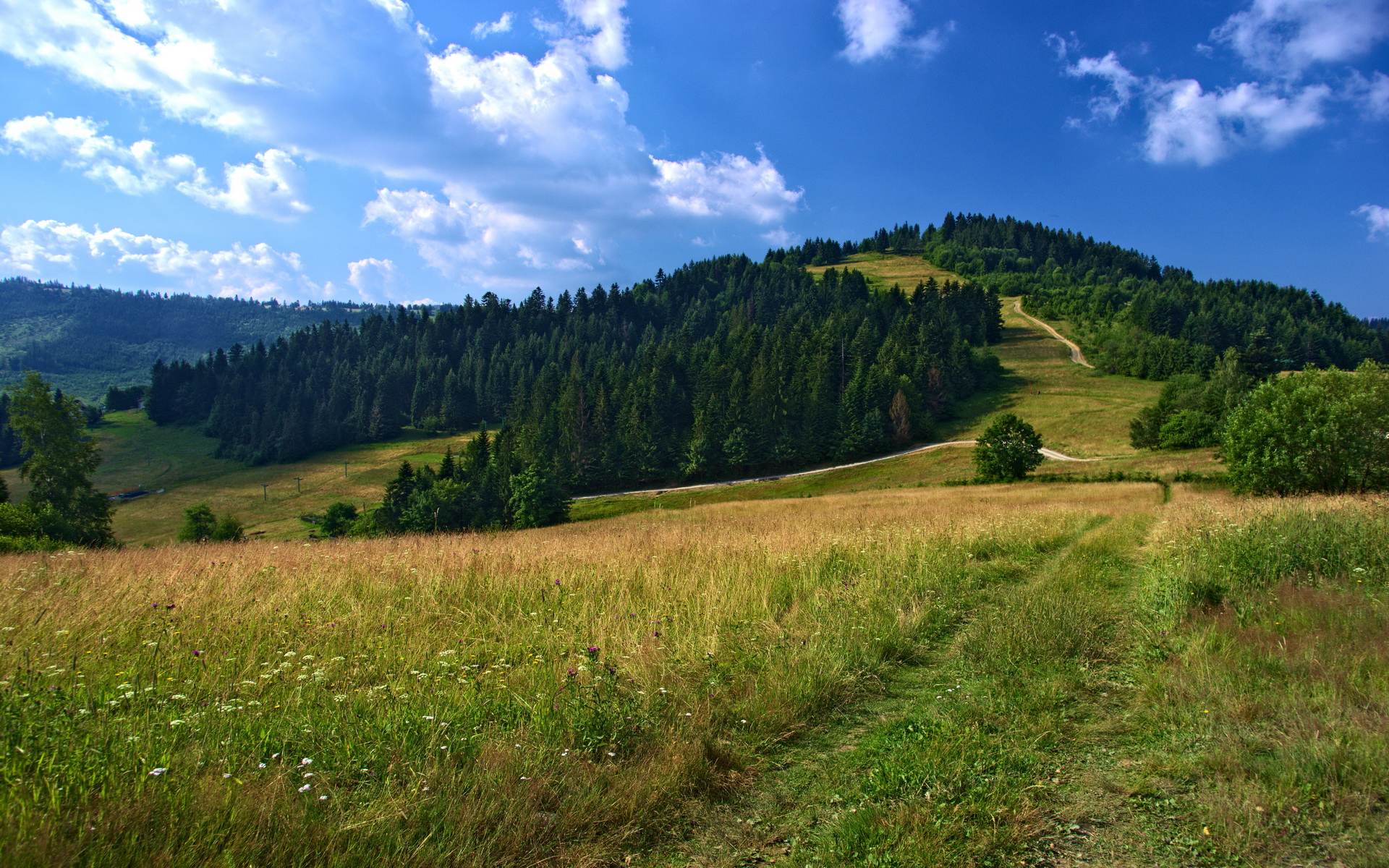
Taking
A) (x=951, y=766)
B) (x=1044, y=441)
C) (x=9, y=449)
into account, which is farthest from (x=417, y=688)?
(x=9, y=449)

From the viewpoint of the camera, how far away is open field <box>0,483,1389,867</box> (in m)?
3.23

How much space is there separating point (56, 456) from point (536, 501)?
37.0 metres

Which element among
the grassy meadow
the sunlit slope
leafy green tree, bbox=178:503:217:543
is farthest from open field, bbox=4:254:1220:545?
the grassy meadow

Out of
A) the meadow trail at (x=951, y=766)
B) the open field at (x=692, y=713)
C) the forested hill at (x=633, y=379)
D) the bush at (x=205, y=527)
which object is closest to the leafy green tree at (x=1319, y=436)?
the open field at (x=692, y=713)

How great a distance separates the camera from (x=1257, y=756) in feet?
12.7

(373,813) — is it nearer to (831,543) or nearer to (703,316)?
(831,543)

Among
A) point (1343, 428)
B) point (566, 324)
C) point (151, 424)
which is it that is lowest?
point (151, 424)

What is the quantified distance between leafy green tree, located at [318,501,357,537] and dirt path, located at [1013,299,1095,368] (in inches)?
5173

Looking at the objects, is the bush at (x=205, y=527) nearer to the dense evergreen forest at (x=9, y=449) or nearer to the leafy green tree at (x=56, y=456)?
the leafy green tree at (x=56, y=456)

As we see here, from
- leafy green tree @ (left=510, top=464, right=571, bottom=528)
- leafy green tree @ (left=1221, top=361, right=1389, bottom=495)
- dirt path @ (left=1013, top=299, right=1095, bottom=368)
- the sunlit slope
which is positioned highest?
dirt path @ (left=1013, top=299, right=1095, bottom=368)

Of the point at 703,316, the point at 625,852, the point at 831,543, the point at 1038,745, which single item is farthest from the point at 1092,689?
the point at 703,316

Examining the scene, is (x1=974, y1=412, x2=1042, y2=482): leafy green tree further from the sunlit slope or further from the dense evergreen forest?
the dense evergreen forest

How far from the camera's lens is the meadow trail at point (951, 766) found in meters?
3.34

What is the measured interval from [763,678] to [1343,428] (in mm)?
38865
